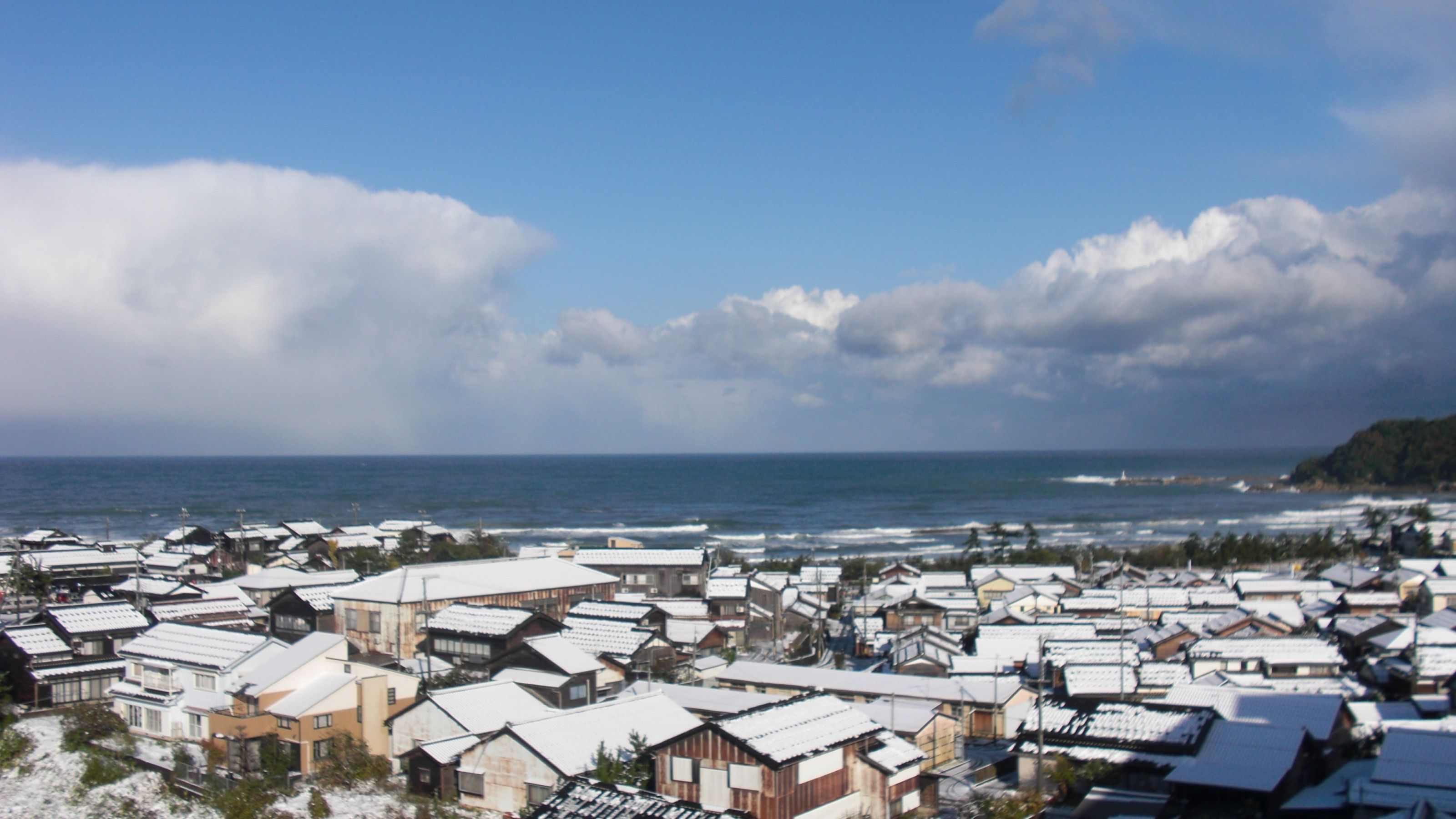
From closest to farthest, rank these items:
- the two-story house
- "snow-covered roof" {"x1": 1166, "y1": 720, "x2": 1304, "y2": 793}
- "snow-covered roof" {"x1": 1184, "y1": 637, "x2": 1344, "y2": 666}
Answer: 1. "snow-covered roof" {"x1": 1166, "y1": 720, "x2": 1304, "y2": 793}
2. the two-story house
3. "snow-covered roof" {"x1": 1184, "y1": 637, "x2": 1344, "y2": 666}

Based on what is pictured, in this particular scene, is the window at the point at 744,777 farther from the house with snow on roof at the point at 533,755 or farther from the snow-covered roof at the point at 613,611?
the snow-covered roof at the point at 613,611

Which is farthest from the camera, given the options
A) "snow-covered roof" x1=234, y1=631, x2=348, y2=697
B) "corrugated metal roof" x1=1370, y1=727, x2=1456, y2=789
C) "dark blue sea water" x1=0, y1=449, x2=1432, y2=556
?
"dark blue sea water" x1=0, y1=449, x2=1432, y2=556

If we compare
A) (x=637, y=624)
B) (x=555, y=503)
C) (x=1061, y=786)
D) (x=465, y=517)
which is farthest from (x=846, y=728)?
(x=555, y=503)

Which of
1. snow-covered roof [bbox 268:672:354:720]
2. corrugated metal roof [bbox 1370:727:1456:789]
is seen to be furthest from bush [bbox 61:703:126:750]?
corrugated metal roof [bbox 1370:727:1456:789]

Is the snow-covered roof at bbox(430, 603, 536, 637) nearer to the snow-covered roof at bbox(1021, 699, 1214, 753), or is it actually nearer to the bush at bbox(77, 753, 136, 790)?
the bush at bbox(77, 753, 136, 790)

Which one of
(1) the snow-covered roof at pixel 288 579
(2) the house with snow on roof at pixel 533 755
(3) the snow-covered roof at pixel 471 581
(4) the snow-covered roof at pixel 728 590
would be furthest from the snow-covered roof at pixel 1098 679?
(1) the snow-covered roof at pixel 288 579
